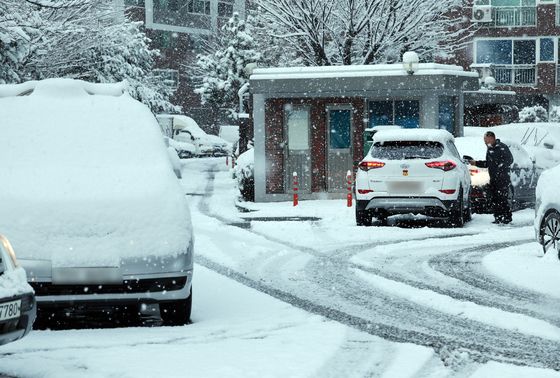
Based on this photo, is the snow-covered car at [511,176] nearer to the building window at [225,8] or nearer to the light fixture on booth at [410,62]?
the light fixture on booth at [410,62]

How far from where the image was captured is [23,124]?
8875 mm

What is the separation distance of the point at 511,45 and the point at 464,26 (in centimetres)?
271

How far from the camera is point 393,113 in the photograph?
25734 millimetres

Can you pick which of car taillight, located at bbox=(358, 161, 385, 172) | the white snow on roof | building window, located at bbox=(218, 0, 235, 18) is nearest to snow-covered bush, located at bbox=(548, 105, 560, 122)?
the white snow on roof

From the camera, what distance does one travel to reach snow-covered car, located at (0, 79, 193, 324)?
24.6 ft

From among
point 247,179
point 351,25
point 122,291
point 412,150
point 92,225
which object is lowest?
point 247,179

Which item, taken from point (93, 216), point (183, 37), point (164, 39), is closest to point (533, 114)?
point (183, 37)

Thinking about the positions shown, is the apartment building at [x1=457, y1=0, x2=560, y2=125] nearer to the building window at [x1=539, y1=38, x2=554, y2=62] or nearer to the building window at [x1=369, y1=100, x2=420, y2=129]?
the building window at [x1=539, y1=38, x2=554, y2=62]

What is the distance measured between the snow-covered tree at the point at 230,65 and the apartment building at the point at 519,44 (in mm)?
13403

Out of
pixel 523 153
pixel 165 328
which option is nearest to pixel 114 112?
pixel 165 328

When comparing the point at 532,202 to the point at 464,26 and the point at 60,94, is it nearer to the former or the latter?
the point at 60,94

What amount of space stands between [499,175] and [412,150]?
2248 mm

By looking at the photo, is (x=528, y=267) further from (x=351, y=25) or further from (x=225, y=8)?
(x=225, y=8)

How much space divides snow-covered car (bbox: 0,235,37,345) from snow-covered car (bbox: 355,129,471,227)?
1136cm
